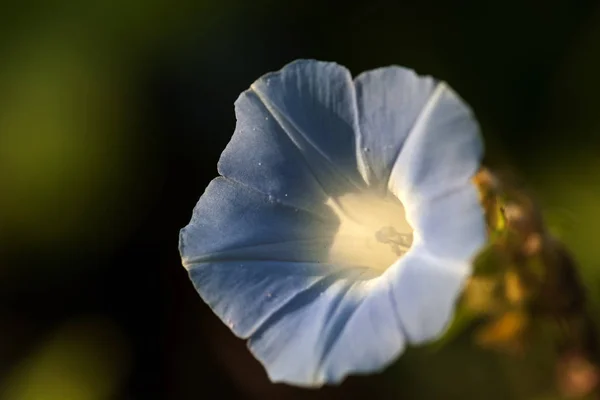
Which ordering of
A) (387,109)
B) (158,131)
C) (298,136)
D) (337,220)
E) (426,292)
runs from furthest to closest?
(158,131)
(337,220)
(298,136)
(387,109)
(426,292)

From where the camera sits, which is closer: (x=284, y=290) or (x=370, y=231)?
(x=284, y=290)

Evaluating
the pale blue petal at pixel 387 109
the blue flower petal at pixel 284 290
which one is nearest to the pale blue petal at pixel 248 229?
the blue flower petal at pixel 284 290

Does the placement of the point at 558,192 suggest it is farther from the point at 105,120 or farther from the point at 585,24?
the point at 105,120

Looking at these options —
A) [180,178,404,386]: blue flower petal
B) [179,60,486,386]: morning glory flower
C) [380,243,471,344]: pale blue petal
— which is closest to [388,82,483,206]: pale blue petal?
[179,60,486,386]: morning glory flower

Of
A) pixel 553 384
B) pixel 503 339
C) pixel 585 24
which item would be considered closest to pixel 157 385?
pixel 553 384

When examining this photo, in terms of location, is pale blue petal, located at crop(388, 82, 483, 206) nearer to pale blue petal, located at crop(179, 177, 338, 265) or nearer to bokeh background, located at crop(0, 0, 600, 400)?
pale blue petal, located at crop(179, 177, 338, 265)

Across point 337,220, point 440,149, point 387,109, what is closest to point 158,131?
point 337,220

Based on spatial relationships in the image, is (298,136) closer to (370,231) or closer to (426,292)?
(370,231)
